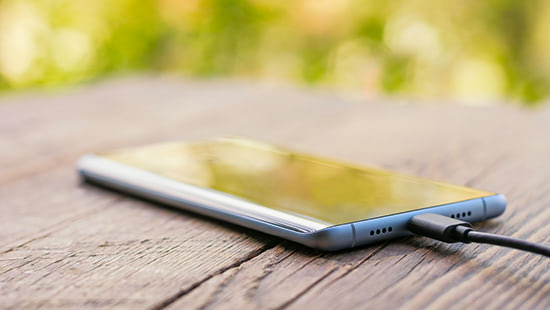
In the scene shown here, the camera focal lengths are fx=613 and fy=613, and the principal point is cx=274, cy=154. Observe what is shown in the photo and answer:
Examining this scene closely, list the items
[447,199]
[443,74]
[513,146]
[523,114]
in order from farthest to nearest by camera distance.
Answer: [443,74], [523,114], [513,146], [447,199]

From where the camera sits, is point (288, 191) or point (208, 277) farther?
point (288, 191)

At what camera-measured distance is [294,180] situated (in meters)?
0.62

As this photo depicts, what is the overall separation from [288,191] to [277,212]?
0.20 feet

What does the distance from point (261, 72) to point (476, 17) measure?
1016 millimetres

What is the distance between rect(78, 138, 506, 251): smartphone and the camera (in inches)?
19.6

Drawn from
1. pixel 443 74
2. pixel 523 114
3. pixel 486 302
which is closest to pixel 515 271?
pixel 486 302

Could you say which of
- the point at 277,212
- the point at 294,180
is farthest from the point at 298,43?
the point at 277,212

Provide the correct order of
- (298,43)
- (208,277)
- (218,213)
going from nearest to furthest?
(208,277) < (218,213) < (298,43)

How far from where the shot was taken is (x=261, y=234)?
1.77 ft

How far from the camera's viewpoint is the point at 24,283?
1.49ft

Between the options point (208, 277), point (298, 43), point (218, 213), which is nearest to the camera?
point (208, 277)

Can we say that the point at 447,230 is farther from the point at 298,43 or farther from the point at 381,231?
the point at 298,43

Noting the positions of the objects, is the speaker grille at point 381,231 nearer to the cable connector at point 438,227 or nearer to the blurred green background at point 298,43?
the cable connector at point 438,227

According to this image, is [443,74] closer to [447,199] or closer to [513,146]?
[513,146]
